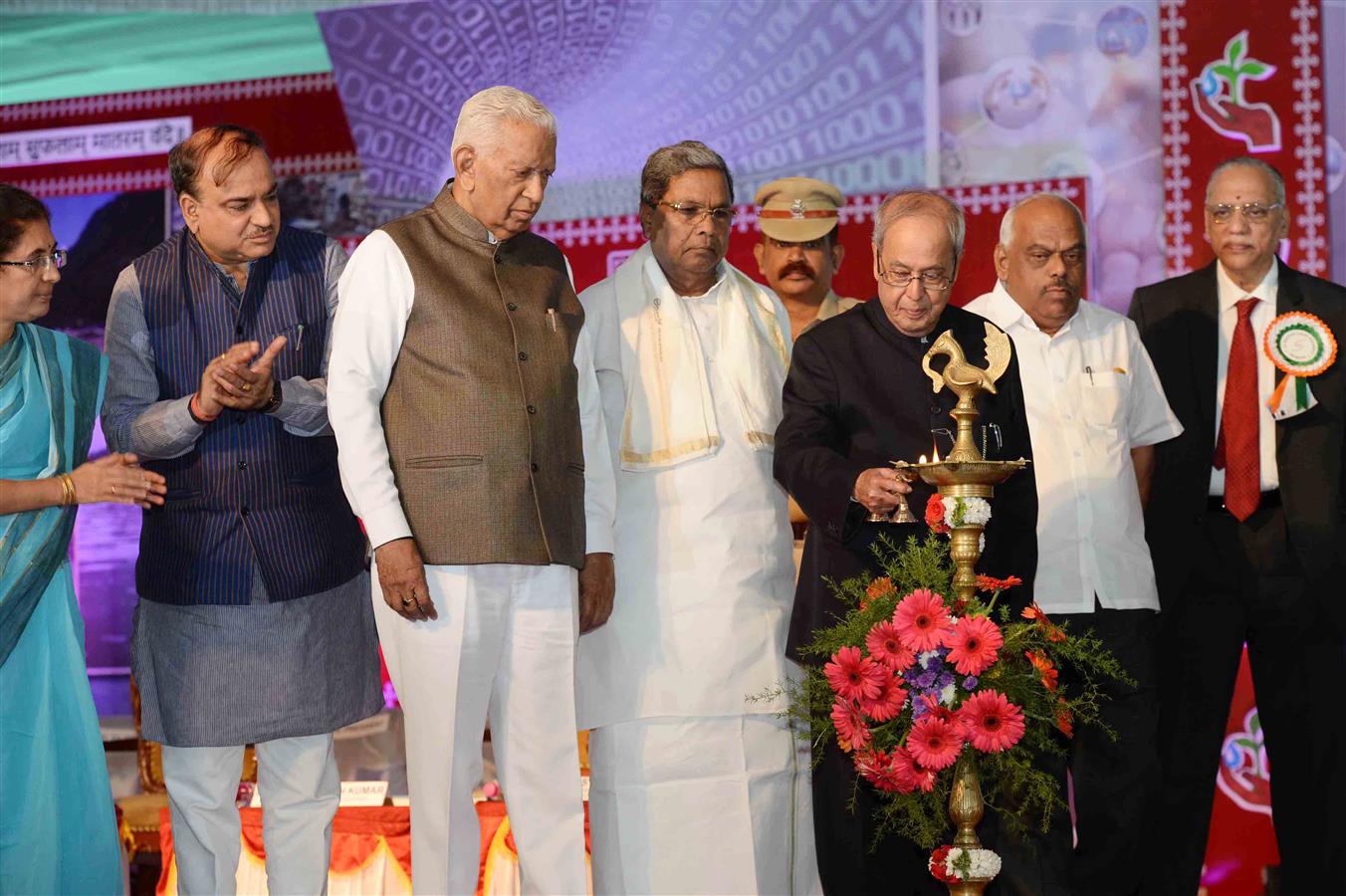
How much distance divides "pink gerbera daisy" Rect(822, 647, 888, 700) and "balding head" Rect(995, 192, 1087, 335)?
1.70 metres

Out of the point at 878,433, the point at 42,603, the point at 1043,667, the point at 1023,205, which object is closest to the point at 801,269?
the point at 1023,205

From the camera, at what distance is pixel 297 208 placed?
276 inches

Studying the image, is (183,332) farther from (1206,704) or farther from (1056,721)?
(1206,704)

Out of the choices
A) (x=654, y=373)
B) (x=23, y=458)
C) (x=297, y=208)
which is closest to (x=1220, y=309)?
(x=654, y=373)

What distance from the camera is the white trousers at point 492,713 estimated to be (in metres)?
3.48

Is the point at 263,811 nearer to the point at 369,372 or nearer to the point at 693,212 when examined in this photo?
the point at 369,372

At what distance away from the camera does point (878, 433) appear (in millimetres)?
3893

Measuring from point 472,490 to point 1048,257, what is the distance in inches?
83.1

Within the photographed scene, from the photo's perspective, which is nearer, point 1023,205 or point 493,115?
point 493,115

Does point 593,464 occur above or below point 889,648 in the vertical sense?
above

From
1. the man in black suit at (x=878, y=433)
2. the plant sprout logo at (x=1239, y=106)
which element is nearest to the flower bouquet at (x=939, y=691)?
the man in black suit at (x=878, y=433)

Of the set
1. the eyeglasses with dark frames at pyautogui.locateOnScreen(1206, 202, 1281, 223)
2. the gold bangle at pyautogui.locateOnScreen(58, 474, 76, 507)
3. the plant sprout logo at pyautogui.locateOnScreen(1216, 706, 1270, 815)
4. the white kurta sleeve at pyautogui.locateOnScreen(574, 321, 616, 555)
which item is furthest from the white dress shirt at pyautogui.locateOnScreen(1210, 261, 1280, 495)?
the gold bangle at pyautogui.locateOnScreen(58, 474, 76, 507)

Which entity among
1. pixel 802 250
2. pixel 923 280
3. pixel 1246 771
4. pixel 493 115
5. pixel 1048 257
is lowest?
pixel 1246 771

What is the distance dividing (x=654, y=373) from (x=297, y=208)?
11.4 feet
